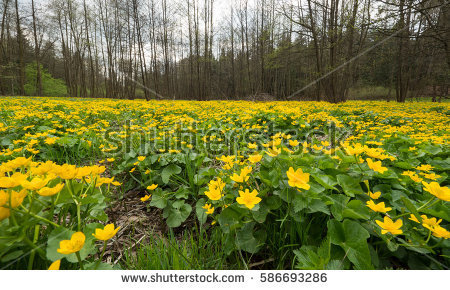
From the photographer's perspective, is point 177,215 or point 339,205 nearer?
point 339,205

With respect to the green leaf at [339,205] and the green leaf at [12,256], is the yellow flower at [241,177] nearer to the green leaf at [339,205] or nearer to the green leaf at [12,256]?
the green leaf at [339,205]

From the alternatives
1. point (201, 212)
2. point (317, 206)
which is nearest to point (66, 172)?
point (201, 212)

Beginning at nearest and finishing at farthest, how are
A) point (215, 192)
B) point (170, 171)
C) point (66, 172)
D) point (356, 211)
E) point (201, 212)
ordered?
point (66, 172), point (356, 211), point (215, 192), point (201, 212), point (170, 171)

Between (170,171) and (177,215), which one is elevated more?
(170,171)

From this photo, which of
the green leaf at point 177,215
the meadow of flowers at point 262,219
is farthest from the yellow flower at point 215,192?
the green leaf at point 177,215

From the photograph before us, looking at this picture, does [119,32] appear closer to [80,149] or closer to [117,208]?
[80,149]

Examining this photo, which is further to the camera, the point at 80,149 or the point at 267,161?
the point at 80,149

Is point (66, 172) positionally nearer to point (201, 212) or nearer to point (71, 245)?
point (71, 245)

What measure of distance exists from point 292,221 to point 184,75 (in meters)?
37.9

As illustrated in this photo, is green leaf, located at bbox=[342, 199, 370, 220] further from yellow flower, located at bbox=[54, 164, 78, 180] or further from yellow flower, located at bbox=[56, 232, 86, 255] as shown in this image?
yellow flower, located at bbox=[54, 164, 78, 180]

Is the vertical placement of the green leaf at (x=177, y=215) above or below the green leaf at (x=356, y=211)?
below

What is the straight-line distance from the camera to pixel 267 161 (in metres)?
1.50

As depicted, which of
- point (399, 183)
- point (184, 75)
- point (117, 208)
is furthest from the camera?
point (184, 75)

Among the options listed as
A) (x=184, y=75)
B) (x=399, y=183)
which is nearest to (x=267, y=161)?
(x=399, y=183)
